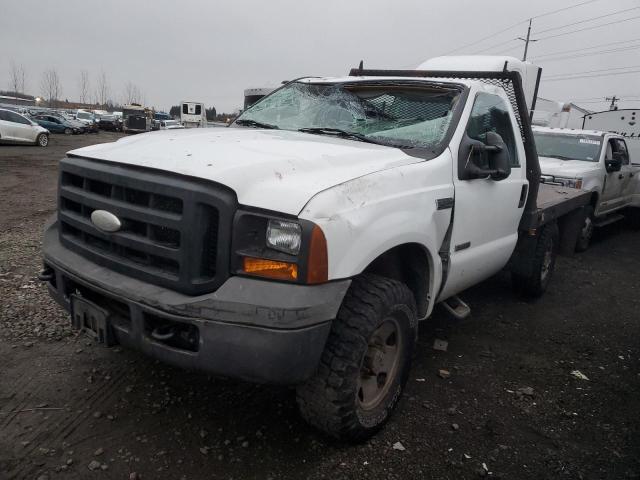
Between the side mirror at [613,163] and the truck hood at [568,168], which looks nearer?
the truck hood at [568,168]

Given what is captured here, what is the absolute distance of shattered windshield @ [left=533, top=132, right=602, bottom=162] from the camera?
7972mm

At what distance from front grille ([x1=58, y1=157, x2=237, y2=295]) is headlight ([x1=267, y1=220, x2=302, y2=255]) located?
18 centimetres

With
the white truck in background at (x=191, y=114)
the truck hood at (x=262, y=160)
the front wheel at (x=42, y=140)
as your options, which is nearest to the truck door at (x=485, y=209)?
the truck hood at (x=262, y=160)

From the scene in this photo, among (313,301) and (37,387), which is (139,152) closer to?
(313,301)

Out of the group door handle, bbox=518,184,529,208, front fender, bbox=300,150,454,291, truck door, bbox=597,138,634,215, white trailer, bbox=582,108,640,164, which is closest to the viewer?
front fender, bbox=300,150,454,291

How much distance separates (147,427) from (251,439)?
561 millimetres

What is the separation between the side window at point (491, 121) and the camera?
3.32 meters

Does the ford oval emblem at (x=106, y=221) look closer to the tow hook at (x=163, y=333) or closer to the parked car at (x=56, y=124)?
the tow hook at (x=163, y=333)

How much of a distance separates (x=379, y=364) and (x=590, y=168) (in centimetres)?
643

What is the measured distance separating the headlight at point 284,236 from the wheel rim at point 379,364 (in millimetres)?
762

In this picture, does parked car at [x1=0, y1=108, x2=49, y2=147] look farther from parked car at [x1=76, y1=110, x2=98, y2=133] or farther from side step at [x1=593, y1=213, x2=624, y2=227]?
side step at [x1=593, y1=213, x2=624, y2=227]

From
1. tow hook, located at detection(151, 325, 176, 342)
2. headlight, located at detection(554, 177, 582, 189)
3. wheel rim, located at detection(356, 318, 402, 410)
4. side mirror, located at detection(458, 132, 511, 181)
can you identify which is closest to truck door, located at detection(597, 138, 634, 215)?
headlight, located at detection(554, 177, 582, 189)

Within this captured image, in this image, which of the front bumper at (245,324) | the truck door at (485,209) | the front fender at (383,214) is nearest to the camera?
the front bumper at (245,324)

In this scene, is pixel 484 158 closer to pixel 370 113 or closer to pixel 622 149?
pixel 370 113
